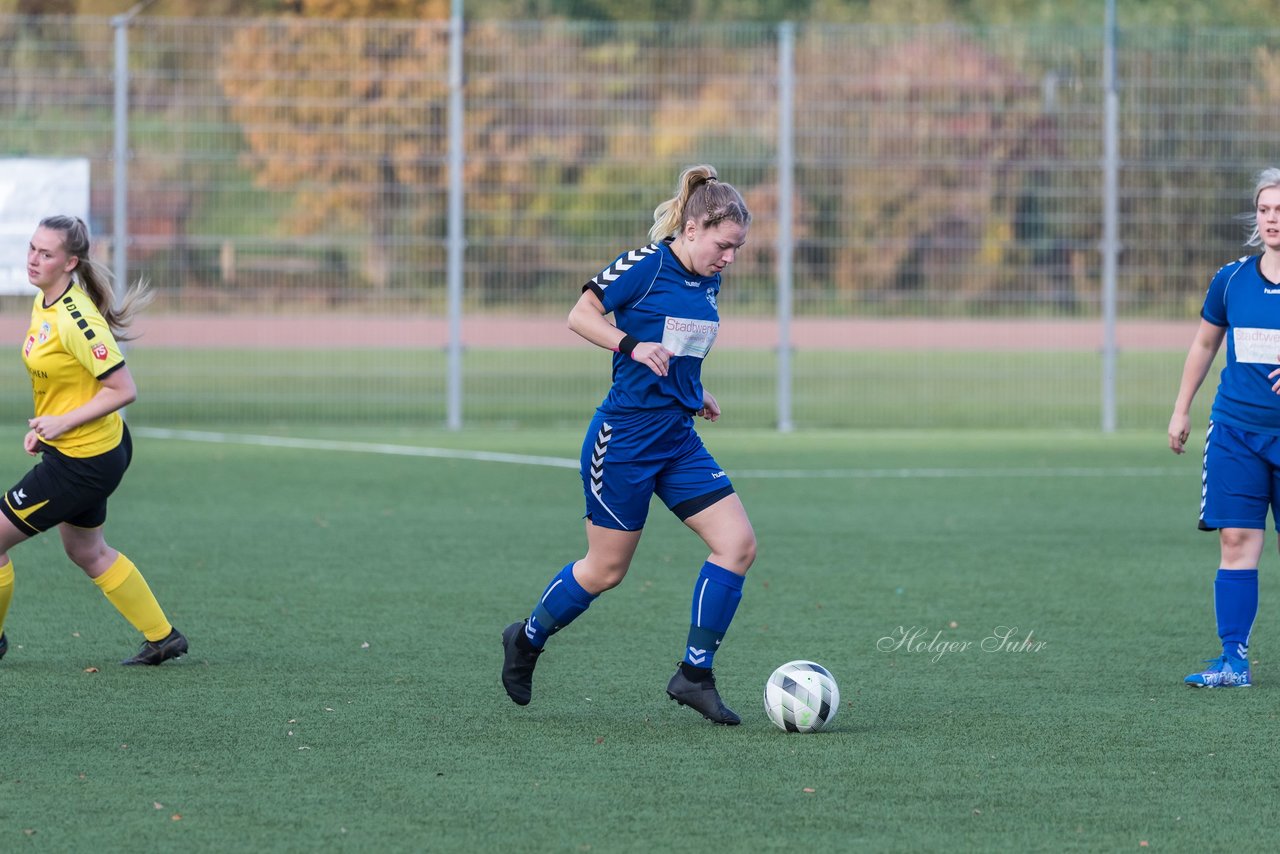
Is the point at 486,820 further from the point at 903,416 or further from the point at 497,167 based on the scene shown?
the point at 903,416

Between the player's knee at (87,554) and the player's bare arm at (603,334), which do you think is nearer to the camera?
the player's bare arm at (603,334)

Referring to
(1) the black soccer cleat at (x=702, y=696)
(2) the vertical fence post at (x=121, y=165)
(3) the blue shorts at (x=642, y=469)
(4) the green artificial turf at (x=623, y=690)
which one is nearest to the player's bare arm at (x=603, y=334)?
(3) the blue shorts at (x=642, y=469)

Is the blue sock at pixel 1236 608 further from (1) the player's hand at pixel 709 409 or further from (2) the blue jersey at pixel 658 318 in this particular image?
(2) the blue jersey at pixel 658 318

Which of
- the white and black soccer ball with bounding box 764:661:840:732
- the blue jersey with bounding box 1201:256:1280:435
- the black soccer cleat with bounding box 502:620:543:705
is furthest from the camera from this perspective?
the blue jersey with bounding box 1201:256:1280:435

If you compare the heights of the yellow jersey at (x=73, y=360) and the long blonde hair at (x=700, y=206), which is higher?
the long blonde hair at (x=700, y=206)

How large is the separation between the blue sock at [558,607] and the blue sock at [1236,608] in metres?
2.22

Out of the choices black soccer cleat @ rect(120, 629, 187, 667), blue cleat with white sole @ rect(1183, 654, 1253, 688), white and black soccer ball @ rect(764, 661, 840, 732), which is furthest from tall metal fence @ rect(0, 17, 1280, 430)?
white and black soccer ball @ rect(764, 661, 840, 732)

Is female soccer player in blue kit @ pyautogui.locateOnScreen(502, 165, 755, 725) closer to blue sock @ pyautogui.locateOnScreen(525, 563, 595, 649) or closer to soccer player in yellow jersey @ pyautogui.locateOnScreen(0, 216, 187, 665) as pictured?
blue sock @ pyautogui.locateOnScreen(525, 563, 595, 649)

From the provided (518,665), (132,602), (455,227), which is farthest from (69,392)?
(455,227)

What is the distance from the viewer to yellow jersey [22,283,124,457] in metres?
6.24

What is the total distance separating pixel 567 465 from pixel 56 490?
7.81 meters

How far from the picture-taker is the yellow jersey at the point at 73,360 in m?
6.24

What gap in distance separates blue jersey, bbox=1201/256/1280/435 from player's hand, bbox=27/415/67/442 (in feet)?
12.8

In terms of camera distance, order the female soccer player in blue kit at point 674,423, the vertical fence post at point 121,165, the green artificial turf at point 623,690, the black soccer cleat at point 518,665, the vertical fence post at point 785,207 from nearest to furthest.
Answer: the green artificial turf at point 623,690 < the female soccer player in blue kit at point 674,423 < the black soccer cleat at point 518,665 < the vertical fence post at point 121,165 < the vertical fence post at point 785,207
